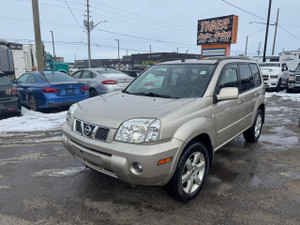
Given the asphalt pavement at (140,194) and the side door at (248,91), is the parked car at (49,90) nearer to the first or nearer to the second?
the asphalt pavement at (140,194)

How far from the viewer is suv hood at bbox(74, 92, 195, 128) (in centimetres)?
255

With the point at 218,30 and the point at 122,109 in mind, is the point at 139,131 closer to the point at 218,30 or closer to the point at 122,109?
the point at 122,109

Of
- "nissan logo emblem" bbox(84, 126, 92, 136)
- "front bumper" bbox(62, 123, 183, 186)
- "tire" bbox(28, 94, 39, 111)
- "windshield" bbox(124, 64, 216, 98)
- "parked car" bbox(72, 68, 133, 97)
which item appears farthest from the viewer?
"parked car" bbox(72, 68, 133, 97)

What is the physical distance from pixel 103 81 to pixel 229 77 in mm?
6173

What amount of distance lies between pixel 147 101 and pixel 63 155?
7.47ft

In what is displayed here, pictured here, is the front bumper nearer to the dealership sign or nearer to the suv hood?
the suv hood

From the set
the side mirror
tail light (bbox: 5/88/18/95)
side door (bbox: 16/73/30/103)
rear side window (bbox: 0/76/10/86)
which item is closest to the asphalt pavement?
the side mirror

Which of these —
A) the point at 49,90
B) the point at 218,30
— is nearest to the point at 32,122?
the point at 49,90

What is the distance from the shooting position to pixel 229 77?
3.68m

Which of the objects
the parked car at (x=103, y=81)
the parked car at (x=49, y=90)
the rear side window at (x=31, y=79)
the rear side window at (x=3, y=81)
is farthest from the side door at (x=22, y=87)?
the parked car at (x=103, y=81)

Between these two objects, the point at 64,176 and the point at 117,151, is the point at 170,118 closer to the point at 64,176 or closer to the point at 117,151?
the point at 117,151

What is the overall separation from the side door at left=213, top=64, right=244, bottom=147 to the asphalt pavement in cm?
62

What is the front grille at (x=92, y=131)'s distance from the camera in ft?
8.40

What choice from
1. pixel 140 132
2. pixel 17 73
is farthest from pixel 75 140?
pixel 17 73
